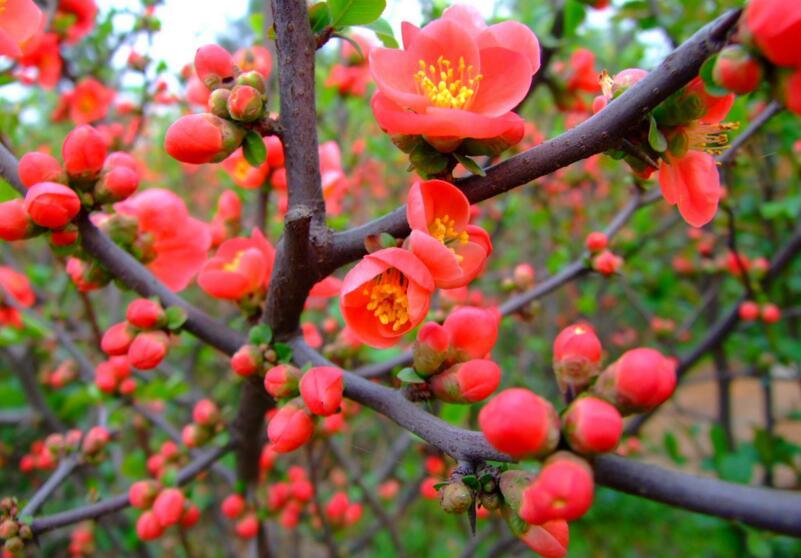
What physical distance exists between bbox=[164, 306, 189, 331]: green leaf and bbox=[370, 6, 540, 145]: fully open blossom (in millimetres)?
587

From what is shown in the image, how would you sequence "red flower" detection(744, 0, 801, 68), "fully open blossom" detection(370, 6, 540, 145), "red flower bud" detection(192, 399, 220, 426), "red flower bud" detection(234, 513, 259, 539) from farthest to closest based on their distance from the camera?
"red flower bud" detection(234, 513, 259, 539), "red flower bud" detection(192, 399, 220, 426), "fully open blossom" detection(370, 6, 540, 145), "red flower" detection(744, 0, 801, 68)

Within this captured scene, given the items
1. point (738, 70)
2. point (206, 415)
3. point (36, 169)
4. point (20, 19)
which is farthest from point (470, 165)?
point (206, 415)

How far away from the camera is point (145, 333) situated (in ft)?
3.65

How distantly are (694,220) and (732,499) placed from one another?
1.52ft

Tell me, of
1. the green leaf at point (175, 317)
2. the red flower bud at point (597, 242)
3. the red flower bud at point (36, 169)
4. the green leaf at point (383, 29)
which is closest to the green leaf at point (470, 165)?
the green leaf at point (383, 29)

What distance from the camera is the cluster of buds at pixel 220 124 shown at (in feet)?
→ 2.98

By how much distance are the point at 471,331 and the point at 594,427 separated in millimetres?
328

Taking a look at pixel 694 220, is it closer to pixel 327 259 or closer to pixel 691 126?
pixel 691 126

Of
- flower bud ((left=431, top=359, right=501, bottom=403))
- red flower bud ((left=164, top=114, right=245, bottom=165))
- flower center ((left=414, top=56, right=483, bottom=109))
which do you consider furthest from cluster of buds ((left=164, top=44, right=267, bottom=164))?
flower bud ((left=431, top=359, right=501, bottom=403))

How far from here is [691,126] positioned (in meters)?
0.81

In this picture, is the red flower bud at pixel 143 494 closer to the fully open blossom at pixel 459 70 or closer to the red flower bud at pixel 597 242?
the fully open blossom at pixel 459 70

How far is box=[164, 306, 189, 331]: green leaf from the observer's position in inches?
44.0

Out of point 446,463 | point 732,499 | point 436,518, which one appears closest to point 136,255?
point 732,499

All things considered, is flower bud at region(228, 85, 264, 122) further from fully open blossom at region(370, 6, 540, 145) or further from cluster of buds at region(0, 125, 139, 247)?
cluster of buds at region(0, 125, 139, 247)
